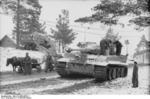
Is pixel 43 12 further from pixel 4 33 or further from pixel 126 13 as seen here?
pixel 126 13

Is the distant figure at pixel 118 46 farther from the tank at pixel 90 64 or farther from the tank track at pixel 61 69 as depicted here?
the tank track at pixel 61 69

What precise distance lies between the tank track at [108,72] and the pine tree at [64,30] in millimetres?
1890

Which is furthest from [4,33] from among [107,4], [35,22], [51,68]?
[51,68]

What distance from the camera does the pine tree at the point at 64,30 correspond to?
9.51 meters

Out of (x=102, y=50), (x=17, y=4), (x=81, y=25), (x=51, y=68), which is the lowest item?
(x=51, y=68)

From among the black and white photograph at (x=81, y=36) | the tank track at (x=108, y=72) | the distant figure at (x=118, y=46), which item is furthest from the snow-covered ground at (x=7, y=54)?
the distant figure at (x=118, y=46)

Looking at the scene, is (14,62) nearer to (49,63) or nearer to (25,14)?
(49,63)

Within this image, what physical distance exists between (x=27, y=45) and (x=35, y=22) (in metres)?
1.70

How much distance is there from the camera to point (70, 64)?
497 inches

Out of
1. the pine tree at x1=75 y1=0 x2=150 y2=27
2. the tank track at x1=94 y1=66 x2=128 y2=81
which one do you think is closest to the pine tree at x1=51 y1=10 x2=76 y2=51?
the pine tree at x1=75 y1=0 x2=150 y2=27

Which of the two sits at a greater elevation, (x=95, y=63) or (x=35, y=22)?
(x=35, y=22)

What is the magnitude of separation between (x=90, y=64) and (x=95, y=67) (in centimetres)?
28

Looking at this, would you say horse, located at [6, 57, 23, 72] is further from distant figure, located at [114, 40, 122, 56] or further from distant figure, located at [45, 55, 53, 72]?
distant figure, located at [114, 40, 122, 56]

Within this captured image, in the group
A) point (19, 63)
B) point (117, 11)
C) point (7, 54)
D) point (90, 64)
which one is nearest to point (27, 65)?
point (19, 63)
